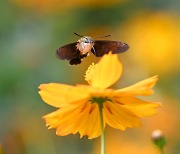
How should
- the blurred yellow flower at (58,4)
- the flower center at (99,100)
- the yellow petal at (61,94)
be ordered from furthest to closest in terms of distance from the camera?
the blurred yellow flower at (58,4) < the flower center at (99,100) < the yellow petal at (61,94)

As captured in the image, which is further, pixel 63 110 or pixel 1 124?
pixel 1 124

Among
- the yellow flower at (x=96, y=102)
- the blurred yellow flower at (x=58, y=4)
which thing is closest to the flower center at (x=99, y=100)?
the yellow flower at (x=96, y=102)

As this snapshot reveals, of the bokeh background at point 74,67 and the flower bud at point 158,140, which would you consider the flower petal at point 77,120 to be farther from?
the bokeh background at point 74,67

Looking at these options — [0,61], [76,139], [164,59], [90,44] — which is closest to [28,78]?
[0,61]

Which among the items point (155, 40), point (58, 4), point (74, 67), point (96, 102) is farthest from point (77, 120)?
point (58, 4)

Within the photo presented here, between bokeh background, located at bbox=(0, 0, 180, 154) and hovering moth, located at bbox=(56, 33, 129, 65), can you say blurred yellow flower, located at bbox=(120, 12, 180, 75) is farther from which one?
hovering moth, located at bbox=(56, 33, 129, 65)

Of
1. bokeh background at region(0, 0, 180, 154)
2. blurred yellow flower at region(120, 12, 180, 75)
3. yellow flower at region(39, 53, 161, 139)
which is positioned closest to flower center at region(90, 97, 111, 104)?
yellow flower at region(39, 53, 161, 139)

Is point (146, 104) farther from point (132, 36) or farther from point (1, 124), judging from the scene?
point (132, 36)
